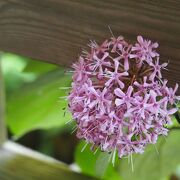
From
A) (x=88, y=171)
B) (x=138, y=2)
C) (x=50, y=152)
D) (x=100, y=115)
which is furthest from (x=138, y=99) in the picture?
(x=50, y=152)

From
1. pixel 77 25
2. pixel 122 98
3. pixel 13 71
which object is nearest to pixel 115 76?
pixel 122 98

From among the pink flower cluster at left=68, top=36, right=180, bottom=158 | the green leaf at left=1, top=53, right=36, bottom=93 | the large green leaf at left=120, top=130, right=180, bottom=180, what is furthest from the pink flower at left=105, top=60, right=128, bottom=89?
the green leaf at left=1, top=53, right=36, bottom=93

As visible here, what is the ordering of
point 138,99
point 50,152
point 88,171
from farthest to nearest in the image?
point 50,152, point 88,171, point 138,99

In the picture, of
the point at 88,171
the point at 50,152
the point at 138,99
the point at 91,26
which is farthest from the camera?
the point at 50,152

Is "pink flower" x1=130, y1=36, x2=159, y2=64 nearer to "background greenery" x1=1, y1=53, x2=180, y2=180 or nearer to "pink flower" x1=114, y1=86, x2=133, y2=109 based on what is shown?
"pink flower" x1=114, y1=86, x2=133, y2=109

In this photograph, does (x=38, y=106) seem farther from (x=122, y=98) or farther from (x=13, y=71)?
(x=13, y=71)

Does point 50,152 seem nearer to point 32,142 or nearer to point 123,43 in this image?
point 32,142
